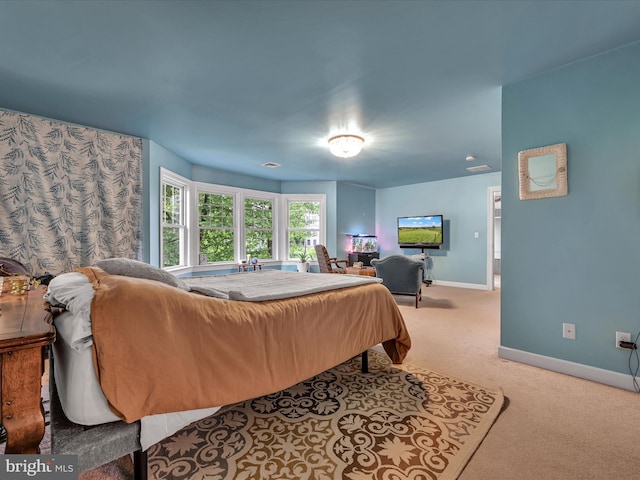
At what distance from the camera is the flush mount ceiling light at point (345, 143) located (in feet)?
12.2

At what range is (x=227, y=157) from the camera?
4.91 meters

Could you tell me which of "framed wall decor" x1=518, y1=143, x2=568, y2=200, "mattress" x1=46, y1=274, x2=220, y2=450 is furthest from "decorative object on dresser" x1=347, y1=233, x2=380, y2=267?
"mattress" x1=46, y1=274, x2=220, y2=450

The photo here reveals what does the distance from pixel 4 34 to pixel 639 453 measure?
444cm

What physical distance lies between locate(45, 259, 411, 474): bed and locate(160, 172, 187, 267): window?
3240 millimetres

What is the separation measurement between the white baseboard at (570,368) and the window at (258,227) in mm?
4932

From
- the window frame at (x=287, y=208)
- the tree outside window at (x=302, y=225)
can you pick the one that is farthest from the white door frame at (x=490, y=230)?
the tree outside window at (x=302, y=225)

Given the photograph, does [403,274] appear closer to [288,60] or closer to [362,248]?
[362,248]

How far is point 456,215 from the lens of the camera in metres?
6.70

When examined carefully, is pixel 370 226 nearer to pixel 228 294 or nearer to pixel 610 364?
pixel 610 364

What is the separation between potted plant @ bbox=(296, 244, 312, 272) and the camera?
6637 millimetres

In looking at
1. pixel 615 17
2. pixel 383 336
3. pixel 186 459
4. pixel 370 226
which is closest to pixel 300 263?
pixel 370 226

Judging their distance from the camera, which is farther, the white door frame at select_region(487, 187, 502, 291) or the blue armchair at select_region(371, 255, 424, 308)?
the white door frame at select_region(487, 187, 502, 291)

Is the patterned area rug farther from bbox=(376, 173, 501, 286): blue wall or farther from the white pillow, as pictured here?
bbox=(376, 173, 501, 286): blue wall

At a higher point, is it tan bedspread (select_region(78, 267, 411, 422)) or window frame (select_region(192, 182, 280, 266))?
window frame (select_region(192, 182, 280, 266))
